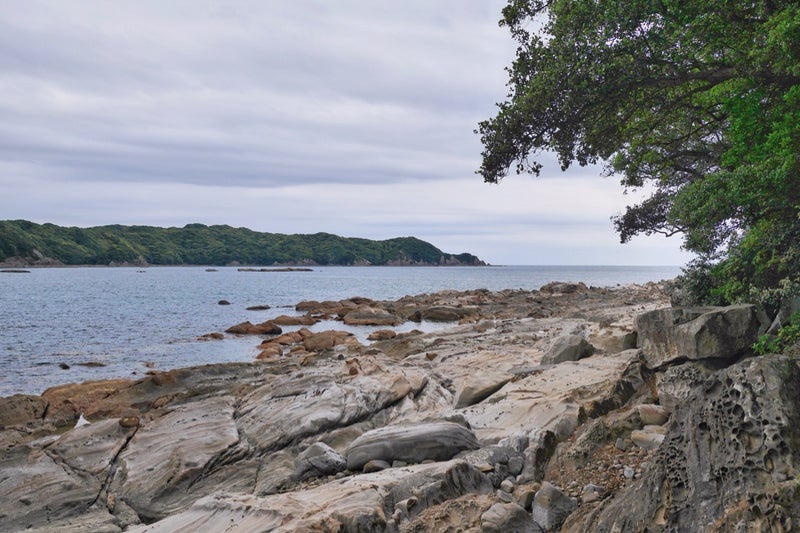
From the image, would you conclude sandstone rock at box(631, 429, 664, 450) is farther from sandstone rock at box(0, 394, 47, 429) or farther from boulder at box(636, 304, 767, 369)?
sandstone rock at box(0, 394, 47, 429)

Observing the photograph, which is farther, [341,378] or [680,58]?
[341,378]

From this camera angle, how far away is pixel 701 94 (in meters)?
13.2

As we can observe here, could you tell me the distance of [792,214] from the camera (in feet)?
33.3

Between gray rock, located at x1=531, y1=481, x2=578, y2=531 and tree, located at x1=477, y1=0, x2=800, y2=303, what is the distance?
6215 millimetres

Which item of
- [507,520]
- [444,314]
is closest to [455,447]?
[507,520]

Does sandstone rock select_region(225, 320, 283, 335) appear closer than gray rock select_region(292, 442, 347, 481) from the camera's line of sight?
No

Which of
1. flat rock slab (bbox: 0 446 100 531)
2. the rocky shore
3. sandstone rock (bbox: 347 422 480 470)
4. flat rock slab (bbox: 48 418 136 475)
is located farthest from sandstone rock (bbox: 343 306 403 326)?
sandstone rock (bbox: 347 422 480 470)

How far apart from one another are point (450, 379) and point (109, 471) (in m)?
8.92

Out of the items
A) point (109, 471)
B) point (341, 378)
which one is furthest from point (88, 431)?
point (341, 378)

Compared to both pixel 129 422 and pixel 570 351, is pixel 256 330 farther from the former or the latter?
A: pixel 570 351

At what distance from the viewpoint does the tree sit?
31.8 ft

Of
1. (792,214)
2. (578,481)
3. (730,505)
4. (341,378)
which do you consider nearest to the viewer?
(730,505)

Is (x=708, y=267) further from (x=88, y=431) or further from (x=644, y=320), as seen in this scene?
(x=88, y=431)

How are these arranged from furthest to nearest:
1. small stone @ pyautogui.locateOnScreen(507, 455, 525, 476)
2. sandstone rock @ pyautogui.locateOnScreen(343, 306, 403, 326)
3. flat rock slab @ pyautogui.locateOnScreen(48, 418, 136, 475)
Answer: sandstone rock @ pyautogui.locateOnScreen(343, 306, 403, 326) < flat rock slab @ pyautogui.locateOnScreen(48, 418, 136, 475) < small stone @ pyautogui.locateOnScreen(507, 455, 525, 476)
